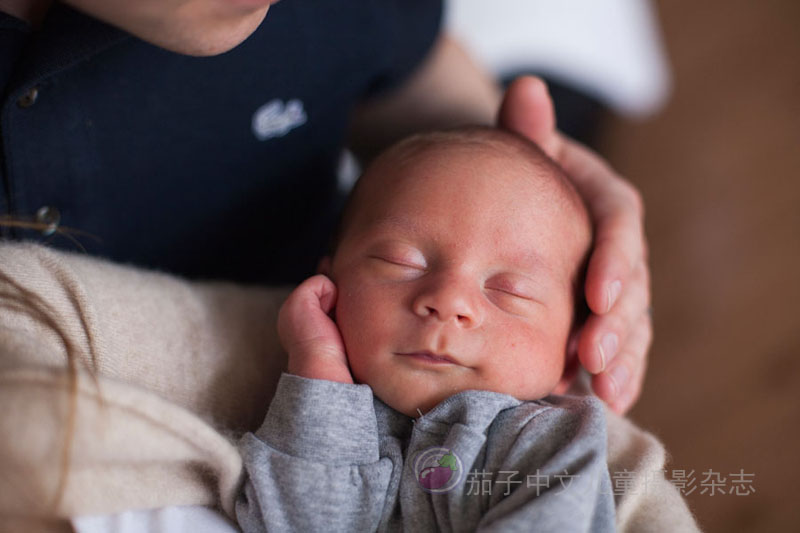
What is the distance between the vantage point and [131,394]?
73 cm

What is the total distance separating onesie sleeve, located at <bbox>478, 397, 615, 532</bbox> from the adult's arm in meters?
0.15

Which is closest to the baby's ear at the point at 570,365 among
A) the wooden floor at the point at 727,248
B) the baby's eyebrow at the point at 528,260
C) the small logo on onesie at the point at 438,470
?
the baby's eyebrow at the point at 528,260

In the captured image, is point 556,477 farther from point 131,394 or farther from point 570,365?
point 131,394

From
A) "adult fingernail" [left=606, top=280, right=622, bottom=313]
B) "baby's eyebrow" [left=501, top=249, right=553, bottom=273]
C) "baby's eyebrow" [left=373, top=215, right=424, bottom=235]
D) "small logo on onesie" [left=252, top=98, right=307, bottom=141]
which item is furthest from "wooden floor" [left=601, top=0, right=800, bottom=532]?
"small logo on onesie" [left=252, top=98, right=307, bottom=141]

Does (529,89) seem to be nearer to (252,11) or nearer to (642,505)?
(252,11)

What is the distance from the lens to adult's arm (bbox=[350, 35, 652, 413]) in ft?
3.16

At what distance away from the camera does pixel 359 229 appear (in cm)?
97

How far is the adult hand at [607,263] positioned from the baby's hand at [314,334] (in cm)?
32

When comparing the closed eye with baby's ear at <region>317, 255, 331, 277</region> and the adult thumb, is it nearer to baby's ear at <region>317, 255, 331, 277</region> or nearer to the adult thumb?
baby's ear at <region>317, 255, 331, 277</region>

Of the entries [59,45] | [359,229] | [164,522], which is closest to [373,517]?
[164,522]

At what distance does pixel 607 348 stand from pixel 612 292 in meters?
0.07

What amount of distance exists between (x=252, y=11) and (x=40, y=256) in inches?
15.1

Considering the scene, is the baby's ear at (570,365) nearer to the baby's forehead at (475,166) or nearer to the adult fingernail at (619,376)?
the adult fingernail at (619,376)

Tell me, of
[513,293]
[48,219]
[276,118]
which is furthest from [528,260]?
[48,219]
